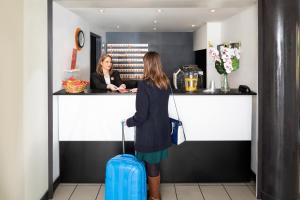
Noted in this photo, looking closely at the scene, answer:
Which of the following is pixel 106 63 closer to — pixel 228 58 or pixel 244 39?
pixel 228 58

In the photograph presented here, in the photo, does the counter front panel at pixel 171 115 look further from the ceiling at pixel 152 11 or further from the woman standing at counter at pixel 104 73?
the ceiling at pixel 152 11

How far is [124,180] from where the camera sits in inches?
123

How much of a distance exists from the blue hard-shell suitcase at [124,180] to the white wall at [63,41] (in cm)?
133

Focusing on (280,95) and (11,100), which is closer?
(11,100)

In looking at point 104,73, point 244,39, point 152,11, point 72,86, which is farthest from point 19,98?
point 244,39

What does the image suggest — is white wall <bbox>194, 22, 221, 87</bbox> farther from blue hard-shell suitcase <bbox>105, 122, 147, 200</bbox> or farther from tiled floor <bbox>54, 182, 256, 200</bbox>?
blue hard-shell suitcase <bbox>105, 122, 147, 200</bbox>

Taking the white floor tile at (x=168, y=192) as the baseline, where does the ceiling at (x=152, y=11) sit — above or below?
above

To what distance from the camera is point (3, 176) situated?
9.39ft

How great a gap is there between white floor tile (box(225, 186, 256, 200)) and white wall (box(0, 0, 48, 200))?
81.1 inches

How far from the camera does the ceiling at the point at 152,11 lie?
153 inches

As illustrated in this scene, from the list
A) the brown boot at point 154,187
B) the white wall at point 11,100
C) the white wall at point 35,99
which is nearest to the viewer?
the white wall at point 11,100

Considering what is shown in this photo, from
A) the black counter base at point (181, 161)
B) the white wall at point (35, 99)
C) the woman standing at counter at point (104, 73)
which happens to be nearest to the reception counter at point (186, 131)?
the black counter base at point (181, 161)

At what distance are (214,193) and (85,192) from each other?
1.43m

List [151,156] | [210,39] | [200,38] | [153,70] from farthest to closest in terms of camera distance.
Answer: [200,38]
[210,39]
[151,156]
[153,70]
